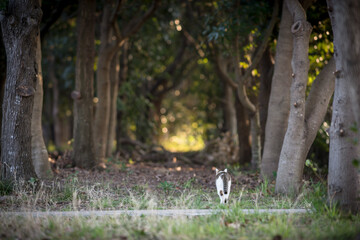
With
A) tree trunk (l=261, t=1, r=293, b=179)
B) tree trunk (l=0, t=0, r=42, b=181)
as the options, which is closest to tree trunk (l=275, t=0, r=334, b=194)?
tree trunk (l=261, t=1, r=293, b=179)

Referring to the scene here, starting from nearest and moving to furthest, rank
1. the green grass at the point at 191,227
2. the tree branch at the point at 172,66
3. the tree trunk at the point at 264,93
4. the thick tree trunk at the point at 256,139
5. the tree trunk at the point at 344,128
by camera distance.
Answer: the green grass at the point at 191,227 < the tree trunk at the point at 344,128 < the tree trunk at the point at 264,93 < the thick tree trunk at the point at 256,139 < the tree branch at the point at 172,66

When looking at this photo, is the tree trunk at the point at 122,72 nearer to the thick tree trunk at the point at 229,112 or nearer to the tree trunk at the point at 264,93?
the thick tree trunk at the point at 229,112

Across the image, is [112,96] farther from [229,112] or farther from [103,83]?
[229,112]

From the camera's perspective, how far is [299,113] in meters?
6.88

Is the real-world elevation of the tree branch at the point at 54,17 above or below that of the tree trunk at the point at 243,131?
above

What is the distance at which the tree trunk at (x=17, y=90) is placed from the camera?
678cm

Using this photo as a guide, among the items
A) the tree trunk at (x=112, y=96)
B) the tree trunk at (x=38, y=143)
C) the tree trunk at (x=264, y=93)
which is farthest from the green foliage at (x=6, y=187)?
the tree trunk at (x=264, y=93)

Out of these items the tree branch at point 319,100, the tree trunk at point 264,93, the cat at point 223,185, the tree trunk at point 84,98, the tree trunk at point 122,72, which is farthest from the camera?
the tree trunk at point 122,72

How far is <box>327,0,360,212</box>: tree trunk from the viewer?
4672 millimetres

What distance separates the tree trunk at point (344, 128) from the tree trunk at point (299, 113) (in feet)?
4.79

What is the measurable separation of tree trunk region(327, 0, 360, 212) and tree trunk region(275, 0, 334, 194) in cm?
146

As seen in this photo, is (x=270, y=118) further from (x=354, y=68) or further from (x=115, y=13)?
(x=115, y=13)

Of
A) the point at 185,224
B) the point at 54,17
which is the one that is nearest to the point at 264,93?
the point at 185,224

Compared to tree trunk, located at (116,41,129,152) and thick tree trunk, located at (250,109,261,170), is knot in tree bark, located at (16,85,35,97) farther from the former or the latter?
tree trunk, located at (116,41,129,152)
